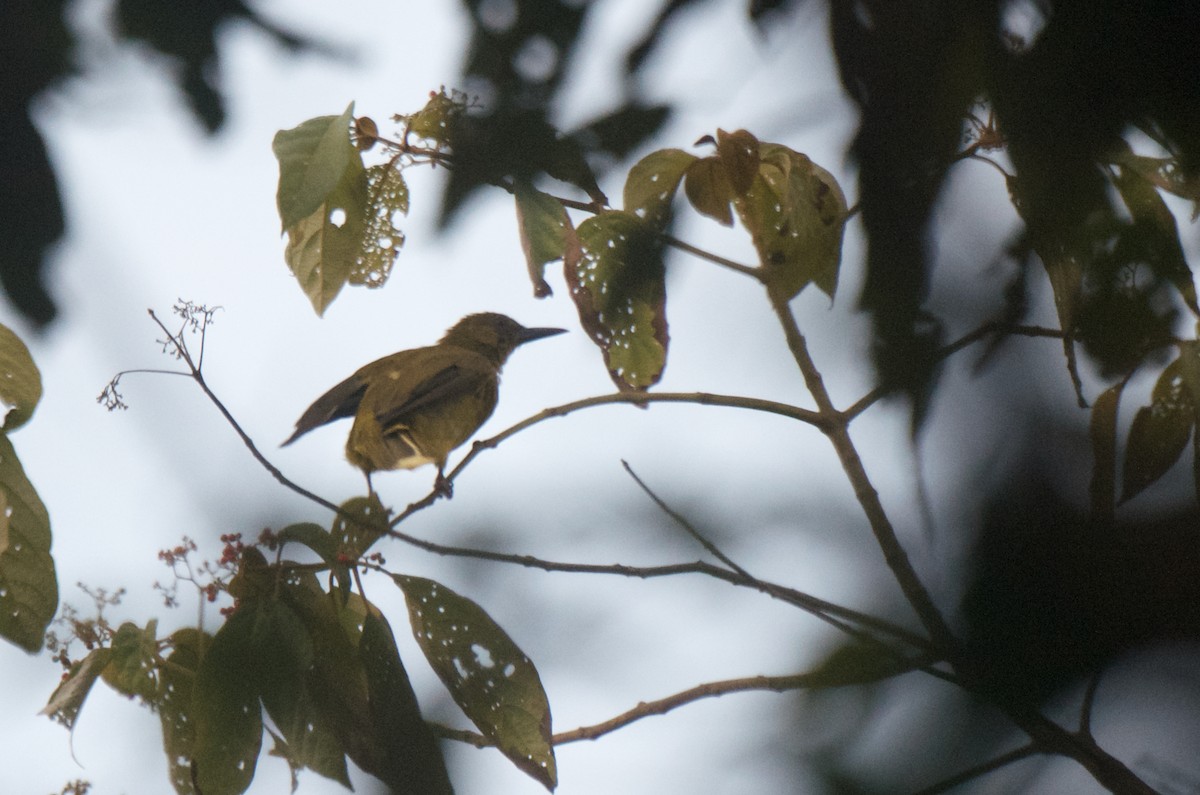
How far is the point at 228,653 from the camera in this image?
1860mm

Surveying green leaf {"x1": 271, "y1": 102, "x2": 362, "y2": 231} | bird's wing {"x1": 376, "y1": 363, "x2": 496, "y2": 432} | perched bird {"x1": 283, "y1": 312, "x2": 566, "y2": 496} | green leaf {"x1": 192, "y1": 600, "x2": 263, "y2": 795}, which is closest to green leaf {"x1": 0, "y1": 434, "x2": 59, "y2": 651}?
green leaf {"x1": 192, "y1": 600, "x2": 263, "y2": 795}

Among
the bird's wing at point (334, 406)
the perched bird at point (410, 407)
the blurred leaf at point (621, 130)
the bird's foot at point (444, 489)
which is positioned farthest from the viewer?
the perched bird at point (410, 407)

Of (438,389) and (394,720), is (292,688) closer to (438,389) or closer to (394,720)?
(394,720)

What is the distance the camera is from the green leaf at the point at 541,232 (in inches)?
57.6

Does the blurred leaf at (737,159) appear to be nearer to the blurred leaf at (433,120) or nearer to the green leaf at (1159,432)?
the blurred leaf at (433,120)

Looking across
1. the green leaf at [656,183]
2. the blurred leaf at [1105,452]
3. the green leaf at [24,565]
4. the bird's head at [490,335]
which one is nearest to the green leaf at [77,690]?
the green leaf at [24,565]

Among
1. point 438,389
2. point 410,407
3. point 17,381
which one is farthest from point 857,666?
point 438,389

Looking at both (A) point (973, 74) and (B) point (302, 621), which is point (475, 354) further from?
(A) point (973, 74)

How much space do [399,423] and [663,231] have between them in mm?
2497

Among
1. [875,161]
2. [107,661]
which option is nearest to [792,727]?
[875,161]

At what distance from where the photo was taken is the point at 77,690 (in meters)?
1.94

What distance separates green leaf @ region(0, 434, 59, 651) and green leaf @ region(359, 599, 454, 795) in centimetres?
50

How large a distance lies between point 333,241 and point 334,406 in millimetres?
1359

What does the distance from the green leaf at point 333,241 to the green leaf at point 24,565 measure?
0.62 m
